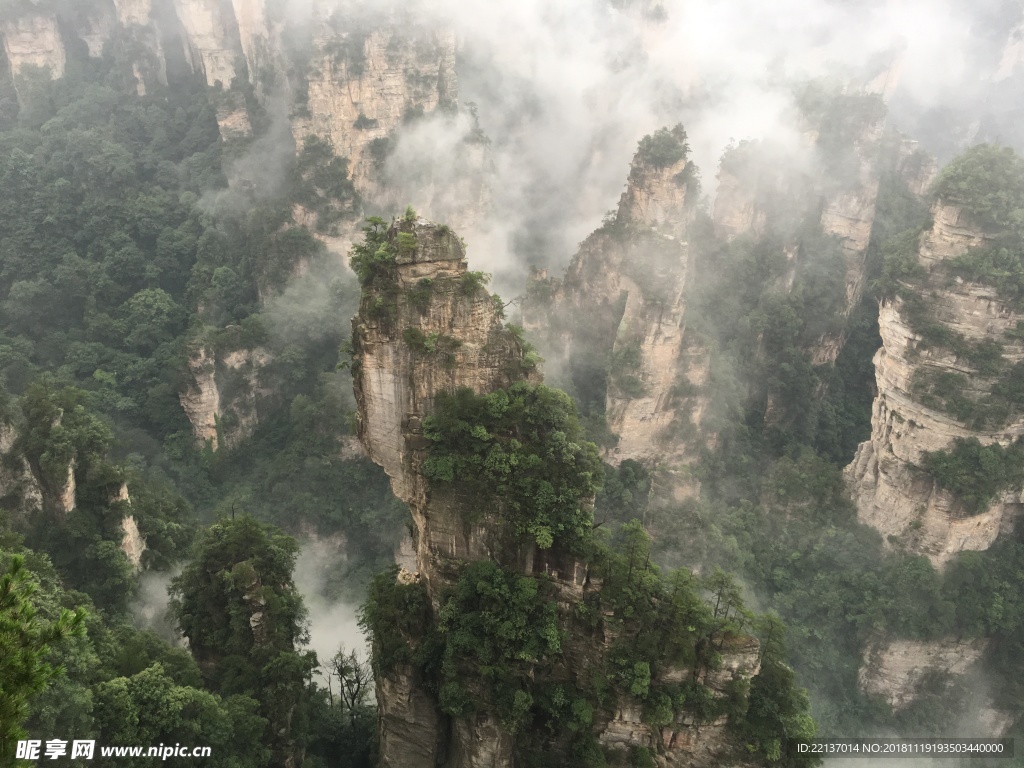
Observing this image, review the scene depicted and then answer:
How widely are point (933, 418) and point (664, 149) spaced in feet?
52.8

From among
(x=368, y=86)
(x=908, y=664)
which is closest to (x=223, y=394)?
(x=368, y=86)

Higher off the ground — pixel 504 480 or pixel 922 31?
pixel 922 31

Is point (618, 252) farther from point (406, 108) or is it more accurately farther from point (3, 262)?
point (3, 262)

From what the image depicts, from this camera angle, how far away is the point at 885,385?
33875 millimetres

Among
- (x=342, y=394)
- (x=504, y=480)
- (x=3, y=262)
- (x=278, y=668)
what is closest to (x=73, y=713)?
(x=278, y=668)

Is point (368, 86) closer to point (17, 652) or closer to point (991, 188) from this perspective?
point (991, 188)

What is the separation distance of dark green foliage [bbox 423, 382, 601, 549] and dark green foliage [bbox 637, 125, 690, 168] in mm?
18843

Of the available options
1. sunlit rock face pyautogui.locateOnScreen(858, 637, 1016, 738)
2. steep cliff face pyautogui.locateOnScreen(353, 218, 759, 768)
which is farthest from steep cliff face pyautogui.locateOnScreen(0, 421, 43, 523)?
sunlit rock face pyautogui.locateOnScreen(858, 637, 1016, 738)

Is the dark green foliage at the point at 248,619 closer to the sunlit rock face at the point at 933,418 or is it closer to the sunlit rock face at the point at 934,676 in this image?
the sunlit rock face at the point at 934,676

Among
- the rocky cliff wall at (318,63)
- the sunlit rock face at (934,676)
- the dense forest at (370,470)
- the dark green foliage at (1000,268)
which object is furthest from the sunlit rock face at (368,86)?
the sunlit rock face at (934,676)

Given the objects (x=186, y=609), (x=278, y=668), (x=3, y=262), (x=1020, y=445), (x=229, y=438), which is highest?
(x=3, y=262)

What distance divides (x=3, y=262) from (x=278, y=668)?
115ft

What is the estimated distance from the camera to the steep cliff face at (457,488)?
65.9ft

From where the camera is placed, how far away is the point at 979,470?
31.0 meters
